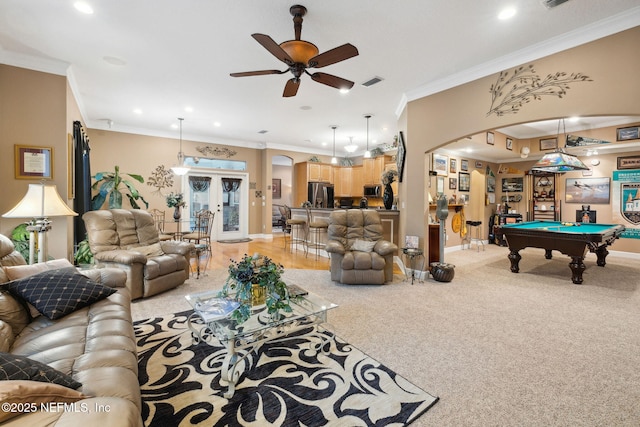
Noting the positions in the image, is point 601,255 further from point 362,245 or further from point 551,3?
point 551,3

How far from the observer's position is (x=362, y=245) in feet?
15.2

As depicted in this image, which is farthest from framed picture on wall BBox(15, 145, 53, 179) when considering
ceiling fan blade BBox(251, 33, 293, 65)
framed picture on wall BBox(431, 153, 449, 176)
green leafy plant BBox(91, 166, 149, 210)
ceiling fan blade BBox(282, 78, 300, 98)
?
framed picture on wall BBox(431, 153, 449, 176)

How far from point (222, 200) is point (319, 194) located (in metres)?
2.93

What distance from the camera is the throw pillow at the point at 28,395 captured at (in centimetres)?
96

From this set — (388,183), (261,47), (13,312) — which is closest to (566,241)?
(388,183)

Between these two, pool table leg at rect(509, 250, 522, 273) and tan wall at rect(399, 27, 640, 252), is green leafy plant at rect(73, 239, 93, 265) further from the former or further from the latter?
pool table leg at rect(509, 250, 522, 273)

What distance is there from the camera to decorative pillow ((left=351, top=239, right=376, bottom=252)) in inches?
180

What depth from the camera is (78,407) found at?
1061mm

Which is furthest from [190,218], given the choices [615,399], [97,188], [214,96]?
[615,399]

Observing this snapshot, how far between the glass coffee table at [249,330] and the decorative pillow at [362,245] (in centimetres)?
183

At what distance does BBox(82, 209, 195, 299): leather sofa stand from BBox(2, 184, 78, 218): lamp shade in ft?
2.86

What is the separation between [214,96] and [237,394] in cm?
465

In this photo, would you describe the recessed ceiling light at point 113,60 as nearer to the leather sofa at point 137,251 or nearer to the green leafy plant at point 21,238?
the leather sofa at point 137,251

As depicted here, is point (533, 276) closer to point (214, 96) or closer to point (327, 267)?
point (327, 267)
